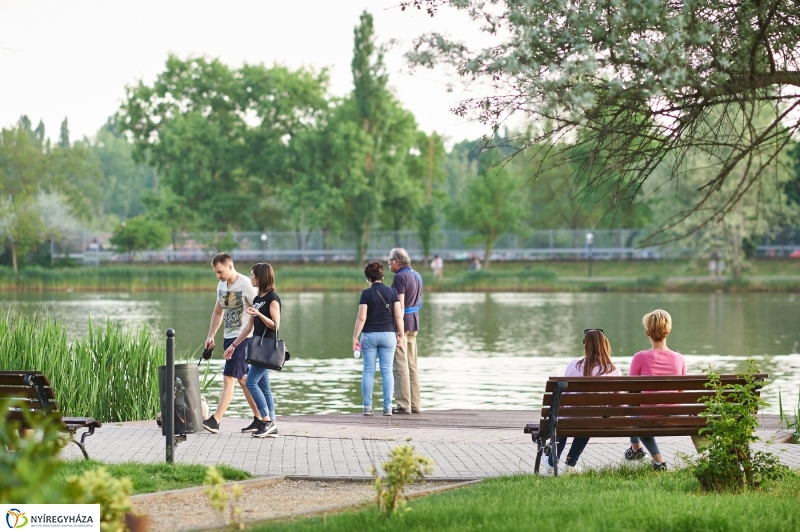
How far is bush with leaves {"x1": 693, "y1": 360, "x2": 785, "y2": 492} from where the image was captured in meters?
7.31

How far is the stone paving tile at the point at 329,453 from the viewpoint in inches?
352

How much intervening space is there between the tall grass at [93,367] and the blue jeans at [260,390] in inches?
99.0

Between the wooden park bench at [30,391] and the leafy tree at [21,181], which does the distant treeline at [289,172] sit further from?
the wooden park bench at [30,391]

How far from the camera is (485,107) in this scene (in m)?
7.40

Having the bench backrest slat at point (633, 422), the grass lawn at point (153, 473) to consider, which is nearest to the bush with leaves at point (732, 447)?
the bench backrest slat at point (633, 422)

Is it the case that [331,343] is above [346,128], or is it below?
below

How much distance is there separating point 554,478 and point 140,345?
22.3 feet

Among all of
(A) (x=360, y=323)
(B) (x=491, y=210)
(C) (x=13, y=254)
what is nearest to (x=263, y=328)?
(A) (x=360, y=323)

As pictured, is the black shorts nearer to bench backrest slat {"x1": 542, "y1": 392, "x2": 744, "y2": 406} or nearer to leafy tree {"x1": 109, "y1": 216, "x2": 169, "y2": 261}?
bench backrest slat {"x1": 542, "y1": 392, "x2": 744, "y2": 406}

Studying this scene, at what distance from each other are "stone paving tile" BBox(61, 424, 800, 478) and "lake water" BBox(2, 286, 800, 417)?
3.74 meters

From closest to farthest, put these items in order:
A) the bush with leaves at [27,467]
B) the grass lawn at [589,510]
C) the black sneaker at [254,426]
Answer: the bush with leaves at [27,467] < the grass lawn at [589,510] < the black sneaker at [254,426]

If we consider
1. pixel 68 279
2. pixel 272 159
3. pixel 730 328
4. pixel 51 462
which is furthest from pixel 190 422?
pixel 272 159

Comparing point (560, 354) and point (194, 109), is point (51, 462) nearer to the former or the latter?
point (560, 354)

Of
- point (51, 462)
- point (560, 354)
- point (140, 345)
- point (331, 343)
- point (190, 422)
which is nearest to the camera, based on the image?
point (51, 462)
